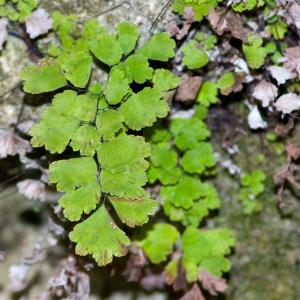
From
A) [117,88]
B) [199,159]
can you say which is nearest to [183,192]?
[199,159]

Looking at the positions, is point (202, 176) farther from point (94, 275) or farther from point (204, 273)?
point (94, 275)

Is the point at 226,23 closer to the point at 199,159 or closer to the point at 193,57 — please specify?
the point at 193,57

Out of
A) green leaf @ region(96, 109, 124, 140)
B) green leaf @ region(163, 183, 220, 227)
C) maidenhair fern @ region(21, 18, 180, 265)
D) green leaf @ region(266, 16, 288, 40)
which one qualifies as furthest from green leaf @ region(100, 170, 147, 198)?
green leaf @ region(266, 16, 288, 40)

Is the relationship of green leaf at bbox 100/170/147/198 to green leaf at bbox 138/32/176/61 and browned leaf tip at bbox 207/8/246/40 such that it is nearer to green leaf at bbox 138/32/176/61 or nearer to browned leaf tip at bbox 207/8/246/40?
green leaf at bbox 138/32/176/61

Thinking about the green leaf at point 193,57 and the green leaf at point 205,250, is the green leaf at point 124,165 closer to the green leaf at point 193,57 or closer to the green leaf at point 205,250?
the green leaf at point 193,57

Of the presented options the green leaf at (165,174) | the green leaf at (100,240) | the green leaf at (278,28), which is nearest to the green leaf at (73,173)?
the green leaf at (100,240)

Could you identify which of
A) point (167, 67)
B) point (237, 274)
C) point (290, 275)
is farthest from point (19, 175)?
point (290, 275)
